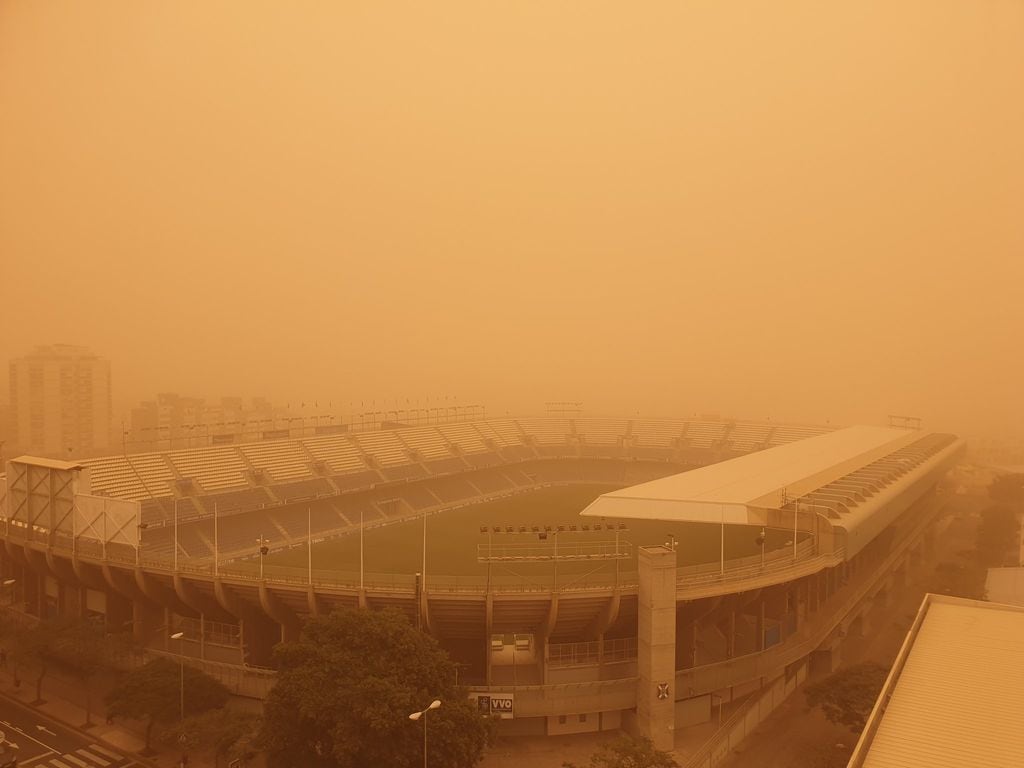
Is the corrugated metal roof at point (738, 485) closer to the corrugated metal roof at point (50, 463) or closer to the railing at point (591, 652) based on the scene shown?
the railing at point (591, 652)

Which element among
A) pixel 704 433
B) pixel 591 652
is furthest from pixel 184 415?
pixel 591 652

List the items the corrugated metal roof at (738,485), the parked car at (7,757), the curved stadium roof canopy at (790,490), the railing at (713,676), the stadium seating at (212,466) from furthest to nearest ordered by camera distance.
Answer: the stadium seating at (212,466) < the corrugated metal roof at (738,485) < the curved stadium roof canopy at (790,490) < the railing at (713,676) < the parked car at (7,757)

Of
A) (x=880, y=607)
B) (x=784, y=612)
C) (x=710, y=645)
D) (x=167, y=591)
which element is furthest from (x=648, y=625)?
(x=880, y=607)

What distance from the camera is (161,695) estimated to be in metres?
27.0

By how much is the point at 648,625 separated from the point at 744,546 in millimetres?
16016

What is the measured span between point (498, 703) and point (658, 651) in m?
6.10

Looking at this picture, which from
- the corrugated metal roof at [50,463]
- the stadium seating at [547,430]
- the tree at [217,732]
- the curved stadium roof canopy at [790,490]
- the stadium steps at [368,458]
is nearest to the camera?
the tree at [217,732]

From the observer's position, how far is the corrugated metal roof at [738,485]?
34.4 metres

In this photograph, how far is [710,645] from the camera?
33250mm

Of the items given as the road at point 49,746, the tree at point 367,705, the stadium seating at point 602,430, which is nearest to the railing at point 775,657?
the tree at point 367,705

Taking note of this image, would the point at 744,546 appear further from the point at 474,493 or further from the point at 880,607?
the point at 474,493

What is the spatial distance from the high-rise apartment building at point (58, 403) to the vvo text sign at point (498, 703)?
215 feet

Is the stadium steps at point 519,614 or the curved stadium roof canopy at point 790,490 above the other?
the curved stadium roof canopy at point 790,490

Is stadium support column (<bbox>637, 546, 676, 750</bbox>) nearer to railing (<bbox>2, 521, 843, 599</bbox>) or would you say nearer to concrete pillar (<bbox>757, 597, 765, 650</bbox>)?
railing (<bbox>2, 521, 843, 599</bbox>)
